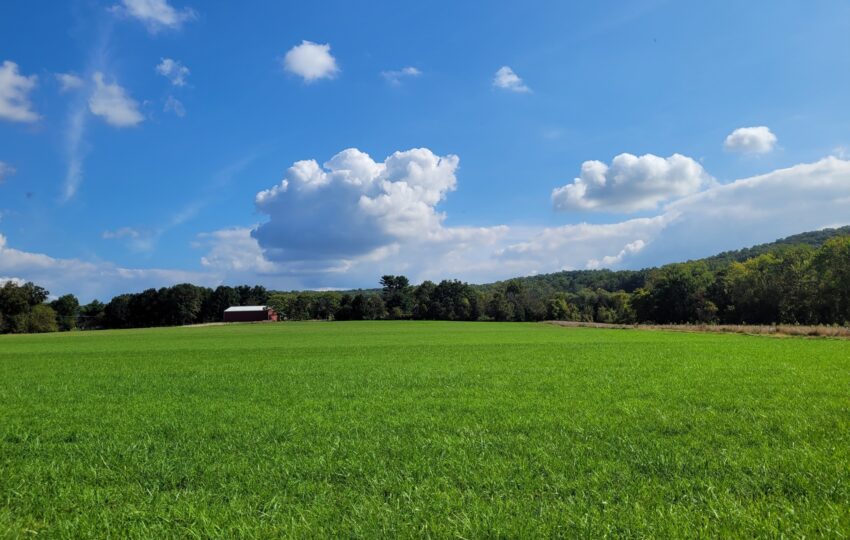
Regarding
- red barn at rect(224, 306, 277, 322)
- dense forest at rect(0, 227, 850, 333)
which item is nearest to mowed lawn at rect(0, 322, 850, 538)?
dense forest at rect(0, 227, 850, 333)

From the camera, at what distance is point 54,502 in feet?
A: 21.5

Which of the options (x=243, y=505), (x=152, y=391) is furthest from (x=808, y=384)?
(x=152, y=391)

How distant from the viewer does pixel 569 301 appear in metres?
169

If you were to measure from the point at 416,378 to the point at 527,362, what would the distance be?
25.8 feet

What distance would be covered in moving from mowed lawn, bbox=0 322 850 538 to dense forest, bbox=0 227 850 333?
237ft

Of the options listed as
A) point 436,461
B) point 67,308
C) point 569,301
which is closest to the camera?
point 436,461

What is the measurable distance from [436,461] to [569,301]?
554ft

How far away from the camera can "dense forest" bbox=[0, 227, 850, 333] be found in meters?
88.2

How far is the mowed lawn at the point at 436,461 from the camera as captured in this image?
5703mm

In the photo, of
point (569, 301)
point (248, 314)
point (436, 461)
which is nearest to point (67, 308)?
point (248, 314)

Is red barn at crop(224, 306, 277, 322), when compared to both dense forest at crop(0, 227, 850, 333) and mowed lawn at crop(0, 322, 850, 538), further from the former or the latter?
mowed lawn at crop(0, 322, 850, 538)

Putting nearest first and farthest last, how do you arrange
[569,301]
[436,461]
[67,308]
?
[436,461] < [67,308] < [569,301]

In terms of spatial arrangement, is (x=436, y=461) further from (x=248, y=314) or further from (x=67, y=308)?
(x=67, y=308)

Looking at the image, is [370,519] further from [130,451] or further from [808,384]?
[808,384]
